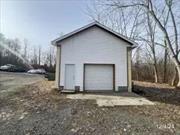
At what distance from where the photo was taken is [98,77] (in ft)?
47.8

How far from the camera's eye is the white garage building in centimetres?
1415

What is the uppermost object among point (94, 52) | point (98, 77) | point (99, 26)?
point (99, 26)

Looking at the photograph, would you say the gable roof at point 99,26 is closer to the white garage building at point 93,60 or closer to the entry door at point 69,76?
the white garage building at point 93,60

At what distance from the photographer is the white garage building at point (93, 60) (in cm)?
1415

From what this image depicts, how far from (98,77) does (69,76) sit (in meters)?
2.20

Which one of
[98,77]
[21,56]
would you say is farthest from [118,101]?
[21,56]

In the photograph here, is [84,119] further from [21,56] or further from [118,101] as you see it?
[21,56]

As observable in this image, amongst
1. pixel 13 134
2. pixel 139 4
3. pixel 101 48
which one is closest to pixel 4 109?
pixel 13 134

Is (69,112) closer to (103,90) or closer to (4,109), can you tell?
(4,109)

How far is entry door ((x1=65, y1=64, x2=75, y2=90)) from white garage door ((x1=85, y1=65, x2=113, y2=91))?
41.7 inches

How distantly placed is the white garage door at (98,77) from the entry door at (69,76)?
106 cm

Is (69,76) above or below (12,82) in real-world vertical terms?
above

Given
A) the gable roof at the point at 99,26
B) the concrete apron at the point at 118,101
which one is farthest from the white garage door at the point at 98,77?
the concrete apron at the point at 118,101

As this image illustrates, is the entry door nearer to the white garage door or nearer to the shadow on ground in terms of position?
the white garage door
